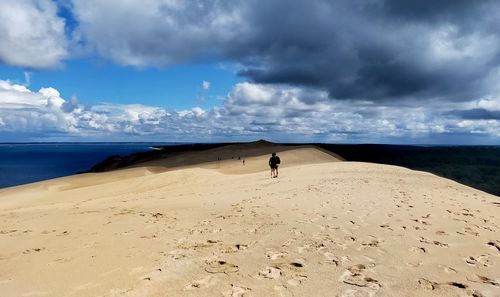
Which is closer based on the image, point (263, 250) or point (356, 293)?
point (356, 293)

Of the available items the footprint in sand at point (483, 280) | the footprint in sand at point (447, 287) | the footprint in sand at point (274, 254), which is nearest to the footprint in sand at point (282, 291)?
the footprint in sand at point (274, 254)

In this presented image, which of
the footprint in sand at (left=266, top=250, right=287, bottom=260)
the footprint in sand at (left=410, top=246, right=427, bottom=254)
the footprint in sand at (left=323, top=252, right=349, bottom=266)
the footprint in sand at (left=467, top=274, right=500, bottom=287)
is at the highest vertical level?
the footprint in sand at (left=410, top=246, right=427, bottom=254)

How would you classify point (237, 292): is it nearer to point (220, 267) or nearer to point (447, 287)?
point (220, 267)

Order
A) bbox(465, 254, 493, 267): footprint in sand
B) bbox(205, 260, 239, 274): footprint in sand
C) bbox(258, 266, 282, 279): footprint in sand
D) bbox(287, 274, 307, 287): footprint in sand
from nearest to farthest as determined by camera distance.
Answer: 1. bbox(287, 274, 307, 287): footprint in sand
2. bbox(258, 266, 282, 279): footprint in sand
3. bbox(205, 260, 239, 274): footprint in sand
4. bbox(465, 254, 493, 267): footprint in sand

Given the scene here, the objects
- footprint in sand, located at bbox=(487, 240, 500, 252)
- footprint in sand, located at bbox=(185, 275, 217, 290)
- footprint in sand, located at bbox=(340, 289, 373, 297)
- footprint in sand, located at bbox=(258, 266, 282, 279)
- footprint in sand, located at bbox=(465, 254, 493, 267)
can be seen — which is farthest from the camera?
footprint in sand, located at bbox=(487, 240, 500, 252)

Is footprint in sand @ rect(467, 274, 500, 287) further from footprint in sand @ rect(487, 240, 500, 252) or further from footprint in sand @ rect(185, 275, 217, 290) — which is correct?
footprint in sand @ rect(185, 275, 217, 290)

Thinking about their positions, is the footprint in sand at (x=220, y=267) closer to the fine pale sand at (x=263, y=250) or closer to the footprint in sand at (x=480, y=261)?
the fine pale sand at (x=263, y=250)

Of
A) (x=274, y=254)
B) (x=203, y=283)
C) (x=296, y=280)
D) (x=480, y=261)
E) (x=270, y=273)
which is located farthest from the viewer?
(x=274, y=254)

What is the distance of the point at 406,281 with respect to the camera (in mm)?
5875

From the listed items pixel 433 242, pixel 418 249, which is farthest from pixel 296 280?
pixel 433 242

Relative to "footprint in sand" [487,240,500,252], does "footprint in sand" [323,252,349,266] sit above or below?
above

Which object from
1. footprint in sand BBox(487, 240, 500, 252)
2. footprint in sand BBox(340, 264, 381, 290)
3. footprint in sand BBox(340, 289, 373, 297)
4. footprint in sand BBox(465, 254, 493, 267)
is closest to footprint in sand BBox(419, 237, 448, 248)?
footprint in sand BBox(465, 254, 493, 267)

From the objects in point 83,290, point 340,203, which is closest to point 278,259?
point 83,290

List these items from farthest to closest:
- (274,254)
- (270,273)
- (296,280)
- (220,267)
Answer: (274,254), (220,267), (270,273), (296,280)
